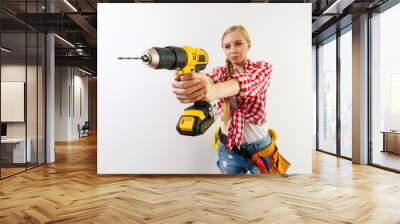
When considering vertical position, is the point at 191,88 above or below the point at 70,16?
below

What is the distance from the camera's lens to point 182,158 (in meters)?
5.48

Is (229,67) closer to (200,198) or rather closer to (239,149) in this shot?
(239,149)

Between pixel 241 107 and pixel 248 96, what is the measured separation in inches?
7.7

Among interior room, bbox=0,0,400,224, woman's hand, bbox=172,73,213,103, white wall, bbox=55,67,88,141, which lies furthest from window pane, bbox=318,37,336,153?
white wall, bbox=55,67,88,141

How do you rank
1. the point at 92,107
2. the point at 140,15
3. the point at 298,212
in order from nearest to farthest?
1. the point at 298,212
2. the point at 140,15
3. the point at 92,107

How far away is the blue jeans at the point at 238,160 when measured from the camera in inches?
204

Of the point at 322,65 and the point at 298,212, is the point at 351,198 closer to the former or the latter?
the point at 298,212

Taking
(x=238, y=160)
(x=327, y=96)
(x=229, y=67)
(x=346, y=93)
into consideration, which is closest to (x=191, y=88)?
(x=229, y=67)

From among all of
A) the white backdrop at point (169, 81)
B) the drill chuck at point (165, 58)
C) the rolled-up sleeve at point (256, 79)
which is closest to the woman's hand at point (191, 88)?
the drill chuck at point (165, 58)

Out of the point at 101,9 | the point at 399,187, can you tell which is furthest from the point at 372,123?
the point at 101,9

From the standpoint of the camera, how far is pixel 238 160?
522 cm

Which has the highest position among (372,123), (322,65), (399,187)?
(322,65)

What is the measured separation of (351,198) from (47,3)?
595 centimetres

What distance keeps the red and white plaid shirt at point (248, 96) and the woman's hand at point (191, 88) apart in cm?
122
